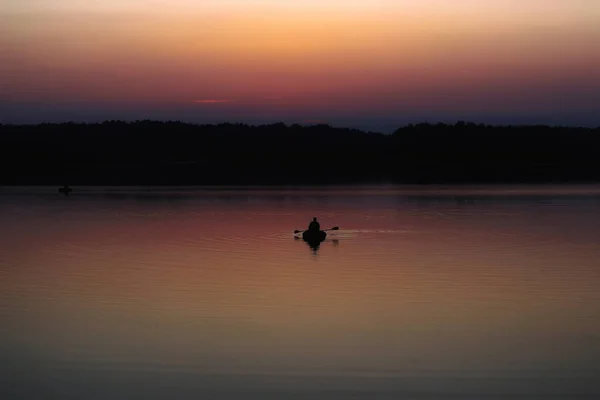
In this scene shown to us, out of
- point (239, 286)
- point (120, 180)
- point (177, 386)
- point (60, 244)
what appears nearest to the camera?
point (177, 386)

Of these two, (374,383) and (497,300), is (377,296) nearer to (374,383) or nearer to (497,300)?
(497,300)

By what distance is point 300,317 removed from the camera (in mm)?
14805

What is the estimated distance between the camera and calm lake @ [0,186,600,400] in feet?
35.2

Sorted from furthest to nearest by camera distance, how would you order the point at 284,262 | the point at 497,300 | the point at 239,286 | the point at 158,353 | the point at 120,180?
1. the point at 120,180
2. the point at 284,262
3. the point at 239,286
4. the point at 497,300
5. the point at 158,353

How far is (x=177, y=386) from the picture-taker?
10523 mm

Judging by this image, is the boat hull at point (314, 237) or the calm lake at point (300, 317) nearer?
the calm lake at point (300, 317)

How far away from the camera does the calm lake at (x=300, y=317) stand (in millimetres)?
10727


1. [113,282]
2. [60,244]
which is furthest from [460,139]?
[113,282]

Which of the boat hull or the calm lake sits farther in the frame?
the boat hull

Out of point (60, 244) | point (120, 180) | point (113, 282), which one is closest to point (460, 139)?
point (120, 180)

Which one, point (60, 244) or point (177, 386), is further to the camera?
point (60, 244)

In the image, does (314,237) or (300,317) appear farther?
(314,237)

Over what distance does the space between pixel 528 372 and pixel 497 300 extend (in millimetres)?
5582

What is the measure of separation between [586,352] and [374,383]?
350 cm
